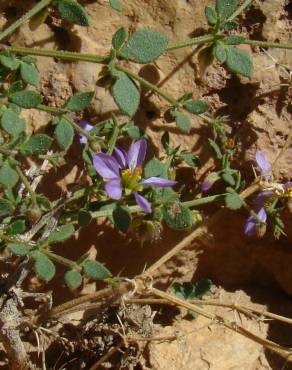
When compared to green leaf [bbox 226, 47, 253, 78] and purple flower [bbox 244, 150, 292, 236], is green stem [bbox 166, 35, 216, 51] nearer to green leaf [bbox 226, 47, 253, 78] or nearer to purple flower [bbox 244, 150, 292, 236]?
green leaf [bbox 226, 47, 253, 78]

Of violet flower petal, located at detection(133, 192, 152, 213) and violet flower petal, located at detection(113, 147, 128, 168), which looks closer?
violet flower petal, located at detection(133, 192, 152, 213)

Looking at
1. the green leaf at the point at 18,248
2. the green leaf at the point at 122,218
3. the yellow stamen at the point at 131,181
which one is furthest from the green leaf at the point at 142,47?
the green leaf at the point at 18,248

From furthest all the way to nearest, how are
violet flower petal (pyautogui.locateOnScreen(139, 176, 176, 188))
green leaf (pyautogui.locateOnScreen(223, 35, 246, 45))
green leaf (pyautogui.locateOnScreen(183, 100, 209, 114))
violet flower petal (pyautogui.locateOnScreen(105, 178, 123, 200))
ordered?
green leaf (pyautogui.locateOnScreen(183, 100, 209, 114)) → green leaf (pyautogui.locateOnScreen(223, 35, 246, 45)) → violet flower petal (pyautogui.locateOnScreen(139, 176, 176, 188)) → violet flower petal (pyautogui.locateOnScreen(105, 178, 123, 200))

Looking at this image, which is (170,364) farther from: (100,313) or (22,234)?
(22,234)

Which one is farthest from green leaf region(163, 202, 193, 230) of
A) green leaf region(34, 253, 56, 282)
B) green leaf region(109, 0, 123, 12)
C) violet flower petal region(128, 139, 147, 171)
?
green leaf region(109, 0, 123, 12)

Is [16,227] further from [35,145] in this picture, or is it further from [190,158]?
[190,158]

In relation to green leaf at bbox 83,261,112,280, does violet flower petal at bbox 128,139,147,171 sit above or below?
above

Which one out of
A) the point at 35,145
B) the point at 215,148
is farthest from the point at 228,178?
the point at 35,145
